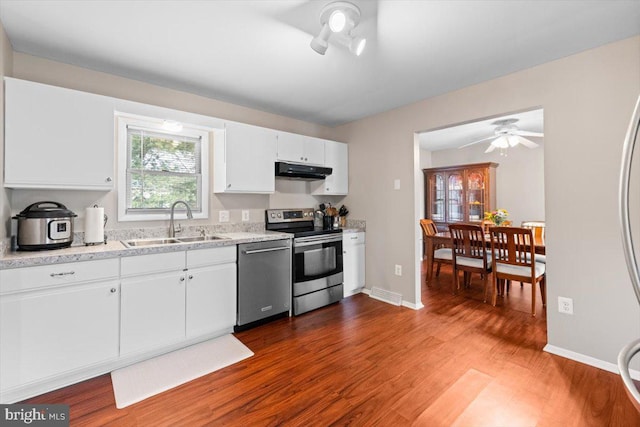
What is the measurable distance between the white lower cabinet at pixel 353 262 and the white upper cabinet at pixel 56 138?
2.60 meters

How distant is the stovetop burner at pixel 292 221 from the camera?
3576 millimetres

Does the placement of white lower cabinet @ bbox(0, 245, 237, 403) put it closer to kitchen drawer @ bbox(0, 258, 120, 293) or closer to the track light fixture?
kitchen drawer @ bbox(0, 258, 120, 293)

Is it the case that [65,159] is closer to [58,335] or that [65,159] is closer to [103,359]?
[58,335]

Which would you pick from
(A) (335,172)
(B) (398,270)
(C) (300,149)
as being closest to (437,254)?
(B) (398,270)

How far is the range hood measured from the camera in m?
3.42

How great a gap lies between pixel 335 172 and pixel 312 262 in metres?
1.38

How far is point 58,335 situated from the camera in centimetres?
189

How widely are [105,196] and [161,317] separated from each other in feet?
3.93

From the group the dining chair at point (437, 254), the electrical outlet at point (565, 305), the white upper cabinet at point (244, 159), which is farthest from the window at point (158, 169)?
the electrical outlet at point (565, 305)

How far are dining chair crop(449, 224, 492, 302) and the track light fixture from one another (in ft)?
8.92

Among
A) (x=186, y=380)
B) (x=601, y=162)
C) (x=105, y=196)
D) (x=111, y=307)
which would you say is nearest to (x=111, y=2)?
(x=105, y=196)

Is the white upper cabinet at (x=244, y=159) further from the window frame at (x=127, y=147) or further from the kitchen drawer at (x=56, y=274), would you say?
the kitchen drawer at (x=56, y=274)

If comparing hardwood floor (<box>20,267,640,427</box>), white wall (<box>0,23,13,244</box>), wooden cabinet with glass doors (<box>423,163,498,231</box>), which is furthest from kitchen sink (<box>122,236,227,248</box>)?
wooden cabinet with glass doors (<box>423,163,498,231</box>)

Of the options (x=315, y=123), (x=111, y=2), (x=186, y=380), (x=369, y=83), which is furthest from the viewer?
(x=315, y=123)
